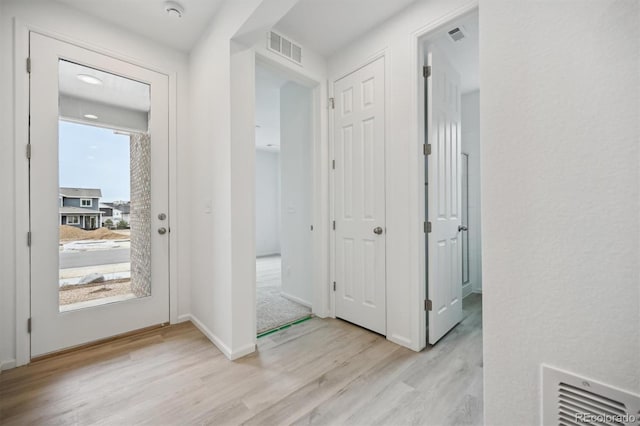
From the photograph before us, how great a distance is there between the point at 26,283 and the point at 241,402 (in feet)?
5.83

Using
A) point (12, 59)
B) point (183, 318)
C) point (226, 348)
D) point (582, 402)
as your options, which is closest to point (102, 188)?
point (12, 59)

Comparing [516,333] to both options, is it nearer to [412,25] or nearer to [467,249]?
[412,25]

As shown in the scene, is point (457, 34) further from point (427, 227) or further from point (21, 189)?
point (21, 189)

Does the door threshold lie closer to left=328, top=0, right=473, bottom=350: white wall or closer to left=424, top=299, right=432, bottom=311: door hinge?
left=328, top=0, right=473, bottom=350: white wall

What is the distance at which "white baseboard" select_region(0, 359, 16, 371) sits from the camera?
Answer: 181cm

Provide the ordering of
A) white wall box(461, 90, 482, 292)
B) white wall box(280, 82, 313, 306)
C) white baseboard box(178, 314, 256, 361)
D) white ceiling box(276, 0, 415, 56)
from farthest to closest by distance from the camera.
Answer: white wall box(461, 90, 482, 292) → white wall box(280, 82, 313, 306) → white ceiling box(276, 0, 415, 56) → white baseboard box(178, 314, 256, 361)

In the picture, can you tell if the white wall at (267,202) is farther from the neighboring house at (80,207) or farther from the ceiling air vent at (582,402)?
the ceiling air vent at (582,402)

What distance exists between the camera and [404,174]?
212cm

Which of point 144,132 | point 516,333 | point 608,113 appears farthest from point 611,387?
point 144,132

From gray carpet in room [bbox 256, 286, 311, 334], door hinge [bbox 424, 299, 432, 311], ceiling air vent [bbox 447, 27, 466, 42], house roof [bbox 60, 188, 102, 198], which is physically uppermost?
ceiling air vent [bbox 447, 27, 466, 42]

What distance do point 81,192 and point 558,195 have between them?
9.65 ft

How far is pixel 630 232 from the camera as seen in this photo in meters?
0.60

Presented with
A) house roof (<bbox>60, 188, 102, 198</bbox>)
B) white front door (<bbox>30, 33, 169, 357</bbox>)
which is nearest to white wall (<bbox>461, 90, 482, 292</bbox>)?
white front door (<bbox>30, 33, 169, 357</bbox>)

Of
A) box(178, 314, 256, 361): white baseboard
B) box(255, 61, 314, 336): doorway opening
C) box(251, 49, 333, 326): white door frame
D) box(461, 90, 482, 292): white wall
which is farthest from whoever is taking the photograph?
box(461, 90, 482, 292): white wall
